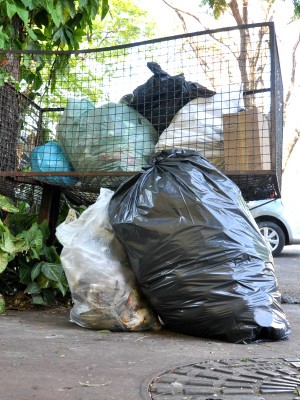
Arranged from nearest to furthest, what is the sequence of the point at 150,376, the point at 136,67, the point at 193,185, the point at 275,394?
the point at 275,394, the point at 150,376, the point at 193,185, the point at 136,67

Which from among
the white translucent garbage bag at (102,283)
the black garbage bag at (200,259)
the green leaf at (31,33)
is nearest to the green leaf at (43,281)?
the white translucent garbage bag at (102,283)

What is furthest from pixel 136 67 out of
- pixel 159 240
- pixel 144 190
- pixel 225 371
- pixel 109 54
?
pixel 225 371

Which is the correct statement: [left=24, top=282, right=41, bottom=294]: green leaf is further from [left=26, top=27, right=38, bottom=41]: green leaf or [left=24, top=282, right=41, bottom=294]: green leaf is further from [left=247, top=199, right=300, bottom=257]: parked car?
[left=247, top=199, right=300, bottom=257]: parked car

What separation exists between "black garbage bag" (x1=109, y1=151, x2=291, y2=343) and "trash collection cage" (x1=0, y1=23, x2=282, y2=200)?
0.63 m

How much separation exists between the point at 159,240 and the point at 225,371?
2.85 ft

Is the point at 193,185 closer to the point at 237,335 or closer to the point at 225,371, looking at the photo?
the point at 237,335

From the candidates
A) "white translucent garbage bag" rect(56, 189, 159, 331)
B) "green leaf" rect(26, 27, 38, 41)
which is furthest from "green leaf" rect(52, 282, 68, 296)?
"green leaf" rect(26, 27, 38, 41)

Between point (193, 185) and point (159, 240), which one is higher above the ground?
point (193, 185)

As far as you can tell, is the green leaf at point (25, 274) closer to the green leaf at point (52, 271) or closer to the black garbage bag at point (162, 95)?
Result: the green leaf at point (52, 271)

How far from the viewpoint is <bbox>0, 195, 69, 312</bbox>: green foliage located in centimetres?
357

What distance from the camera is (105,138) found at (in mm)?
3764

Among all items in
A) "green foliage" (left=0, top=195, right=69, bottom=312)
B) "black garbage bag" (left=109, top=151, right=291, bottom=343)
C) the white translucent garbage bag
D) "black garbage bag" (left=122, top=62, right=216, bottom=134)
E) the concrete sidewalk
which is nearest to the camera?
the concrete sidewalk

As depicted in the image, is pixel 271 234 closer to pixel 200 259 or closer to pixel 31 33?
pixel 31 33

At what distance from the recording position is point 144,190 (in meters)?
3.00
